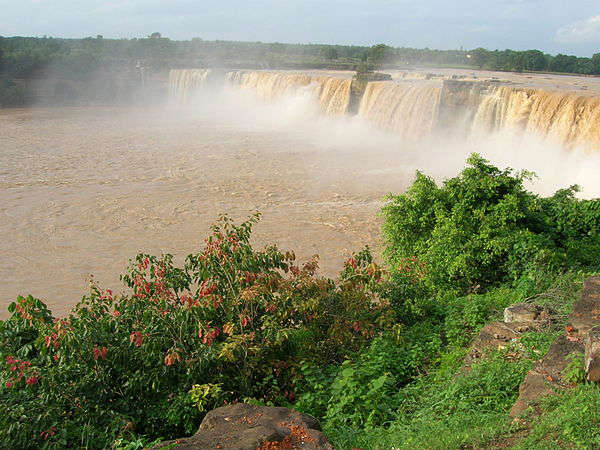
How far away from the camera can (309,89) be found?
2756 centimetres

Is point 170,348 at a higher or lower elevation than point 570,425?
lower

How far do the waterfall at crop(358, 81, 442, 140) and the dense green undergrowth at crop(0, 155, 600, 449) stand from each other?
46.3 feet

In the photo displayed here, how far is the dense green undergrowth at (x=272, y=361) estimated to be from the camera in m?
3.63

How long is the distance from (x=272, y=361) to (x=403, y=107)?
17.3 m

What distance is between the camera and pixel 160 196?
1380cm

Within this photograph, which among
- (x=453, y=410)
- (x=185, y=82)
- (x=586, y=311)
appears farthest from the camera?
(x=185, y=82)

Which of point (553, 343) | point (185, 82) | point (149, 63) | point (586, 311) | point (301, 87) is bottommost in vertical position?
point (553, 343)

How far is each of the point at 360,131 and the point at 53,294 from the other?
51.6ft

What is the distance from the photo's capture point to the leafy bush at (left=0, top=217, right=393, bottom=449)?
3.83m

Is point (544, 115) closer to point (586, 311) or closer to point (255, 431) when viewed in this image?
point (586, 311)

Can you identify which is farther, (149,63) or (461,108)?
(149,63)

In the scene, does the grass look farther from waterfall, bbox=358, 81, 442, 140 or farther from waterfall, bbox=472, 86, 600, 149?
waterfall, bbox=358, 81, 442, 140

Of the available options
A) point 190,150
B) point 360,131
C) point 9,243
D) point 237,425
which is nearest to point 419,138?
point 360,131

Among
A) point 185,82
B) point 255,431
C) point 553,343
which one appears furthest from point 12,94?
point 553,343
